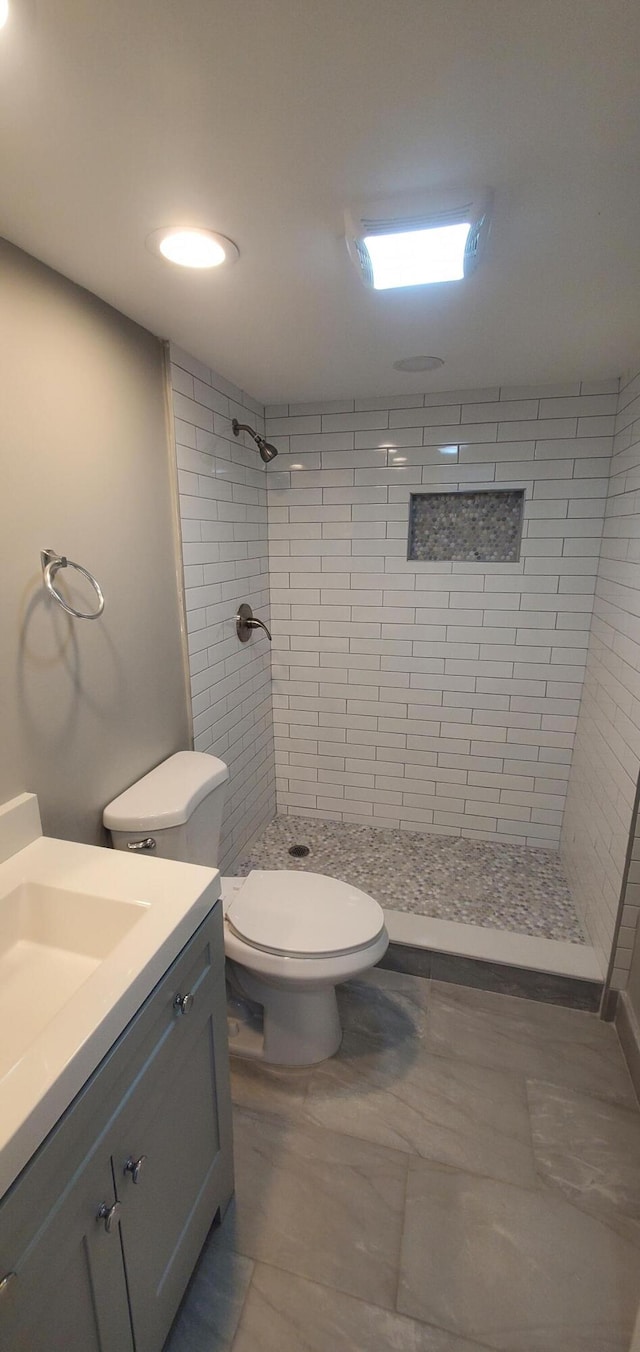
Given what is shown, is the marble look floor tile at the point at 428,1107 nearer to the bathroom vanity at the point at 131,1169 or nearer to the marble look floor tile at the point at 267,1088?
the marble look floor tile at the point at 267,1088

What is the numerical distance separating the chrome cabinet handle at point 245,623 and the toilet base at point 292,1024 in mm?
1222

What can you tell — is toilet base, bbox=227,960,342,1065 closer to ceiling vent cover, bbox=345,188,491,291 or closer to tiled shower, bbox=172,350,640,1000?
tiled shower, bbox=172,350,640,1000

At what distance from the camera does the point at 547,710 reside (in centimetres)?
239

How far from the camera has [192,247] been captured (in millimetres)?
1097

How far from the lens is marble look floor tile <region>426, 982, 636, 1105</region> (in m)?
1.59

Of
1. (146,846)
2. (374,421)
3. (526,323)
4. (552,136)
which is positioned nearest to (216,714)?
(146,846)

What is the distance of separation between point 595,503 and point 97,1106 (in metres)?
2.34

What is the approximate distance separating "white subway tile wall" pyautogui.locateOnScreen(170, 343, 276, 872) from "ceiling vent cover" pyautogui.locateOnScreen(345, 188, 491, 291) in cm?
76

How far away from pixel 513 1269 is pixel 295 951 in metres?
0.77

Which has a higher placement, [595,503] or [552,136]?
[552,136]

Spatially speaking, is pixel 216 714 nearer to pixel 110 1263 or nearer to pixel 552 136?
pixel 110 1263

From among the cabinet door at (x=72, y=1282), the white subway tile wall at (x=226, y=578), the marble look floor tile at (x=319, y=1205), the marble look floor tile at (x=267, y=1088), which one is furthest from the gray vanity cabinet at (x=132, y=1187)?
the white subway tile wall at (x=226, y=578)

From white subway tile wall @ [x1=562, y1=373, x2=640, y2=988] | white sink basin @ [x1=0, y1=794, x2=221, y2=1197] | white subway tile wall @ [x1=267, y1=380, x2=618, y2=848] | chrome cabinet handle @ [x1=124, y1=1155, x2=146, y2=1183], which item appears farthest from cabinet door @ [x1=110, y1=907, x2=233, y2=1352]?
white subway tile wall @ [x1=267, y1=380, x2=618, y2=848]

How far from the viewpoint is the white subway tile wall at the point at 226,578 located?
70.4 inches
